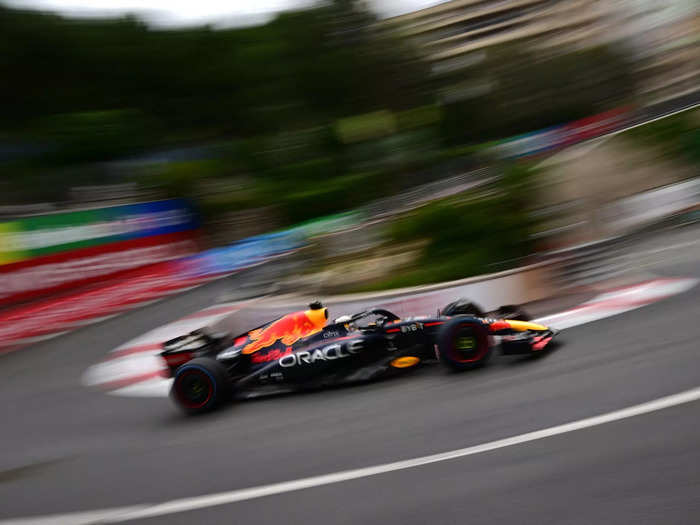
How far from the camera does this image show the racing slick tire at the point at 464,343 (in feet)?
20.1

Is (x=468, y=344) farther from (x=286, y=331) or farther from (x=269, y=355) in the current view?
(x=269, y=355)

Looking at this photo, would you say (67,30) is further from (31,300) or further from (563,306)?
(563,306)

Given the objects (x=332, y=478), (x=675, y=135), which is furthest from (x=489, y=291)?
(x=675, y=135)

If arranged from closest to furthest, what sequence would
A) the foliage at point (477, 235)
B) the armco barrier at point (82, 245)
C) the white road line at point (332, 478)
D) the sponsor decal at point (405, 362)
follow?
the white road line at point (332, 478) < the sponsor decal at point (405, 362) < the foliage at point (477, 235) < the armco barrier at point (82, 245)

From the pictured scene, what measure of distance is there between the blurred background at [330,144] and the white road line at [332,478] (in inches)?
164

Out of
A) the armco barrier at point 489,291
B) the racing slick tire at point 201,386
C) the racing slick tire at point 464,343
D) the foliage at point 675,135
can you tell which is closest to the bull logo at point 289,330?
the racing slick tire at point 201,386

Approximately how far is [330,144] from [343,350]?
29126 mm

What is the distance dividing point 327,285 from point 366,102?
30.9 meters

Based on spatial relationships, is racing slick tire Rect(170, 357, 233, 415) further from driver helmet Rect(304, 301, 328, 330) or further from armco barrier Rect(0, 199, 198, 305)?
armco barrier Rect(0, 199, 198, 305)

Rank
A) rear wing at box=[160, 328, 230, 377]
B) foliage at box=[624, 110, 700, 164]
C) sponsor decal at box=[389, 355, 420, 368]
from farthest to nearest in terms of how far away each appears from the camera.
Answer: foliage at box=[624, 110, 700, 164], rear wing at box=[160, 328, 230, 377], sponsor decal at box=[389, 355, 420, 368]

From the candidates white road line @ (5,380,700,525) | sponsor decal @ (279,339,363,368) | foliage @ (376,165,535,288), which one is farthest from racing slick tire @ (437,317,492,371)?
foliage @ (376,165,535,288)

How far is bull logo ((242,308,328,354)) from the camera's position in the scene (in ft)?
22.3

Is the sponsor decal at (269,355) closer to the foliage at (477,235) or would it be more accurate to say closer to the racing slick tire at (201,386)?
the racing slick tire at (201,386)

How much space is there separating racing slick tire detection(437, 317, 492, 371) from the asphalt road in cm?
13
